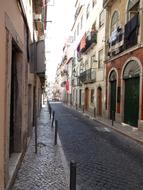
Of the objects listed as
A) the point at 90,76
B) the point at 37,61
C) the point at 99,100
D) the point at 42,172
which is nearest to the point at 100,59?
the point at 99,100

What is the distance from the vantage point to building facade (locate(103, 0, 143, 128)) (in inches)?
674

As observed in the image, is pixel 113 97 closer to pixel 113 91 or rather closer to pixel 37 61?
pixel 113 91

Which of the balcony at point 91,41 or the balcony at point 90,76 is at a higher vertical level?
the balcony at point 91,41

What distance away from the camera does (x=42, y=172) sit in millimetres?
6863

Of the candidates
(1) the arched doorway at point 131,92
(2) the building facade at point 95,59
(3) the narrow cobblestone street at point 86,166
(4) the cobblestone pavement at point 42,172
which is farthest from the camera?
(2) the building facade at point 95,59

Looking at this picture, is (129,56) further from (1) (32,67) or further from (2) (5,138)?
(2) (5,138)

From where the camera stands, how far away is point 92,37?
97.2ft

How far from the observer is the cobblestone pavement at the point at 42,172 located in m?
5.84

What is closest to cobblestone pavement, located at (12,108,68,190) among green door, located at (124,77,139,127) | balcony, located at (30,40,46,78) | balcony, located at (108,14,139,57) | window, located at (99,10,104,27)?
balcony, located at (30,40,46,78)

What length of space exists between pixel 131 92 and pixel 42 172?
12.5 meters

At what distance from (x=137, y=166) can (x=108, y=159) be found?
39.5 inches

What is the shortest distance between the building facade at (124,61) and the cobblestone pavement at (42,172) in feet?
27.9

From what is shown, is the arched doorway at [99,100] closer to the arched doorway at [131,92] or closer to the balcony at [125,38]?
the balcony at [125,38]

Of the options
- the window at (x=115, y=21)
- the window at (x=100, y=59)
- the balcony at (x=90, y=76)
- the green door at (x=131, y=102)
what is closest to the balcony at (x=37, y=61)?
the green door at (x=131, y=102)
